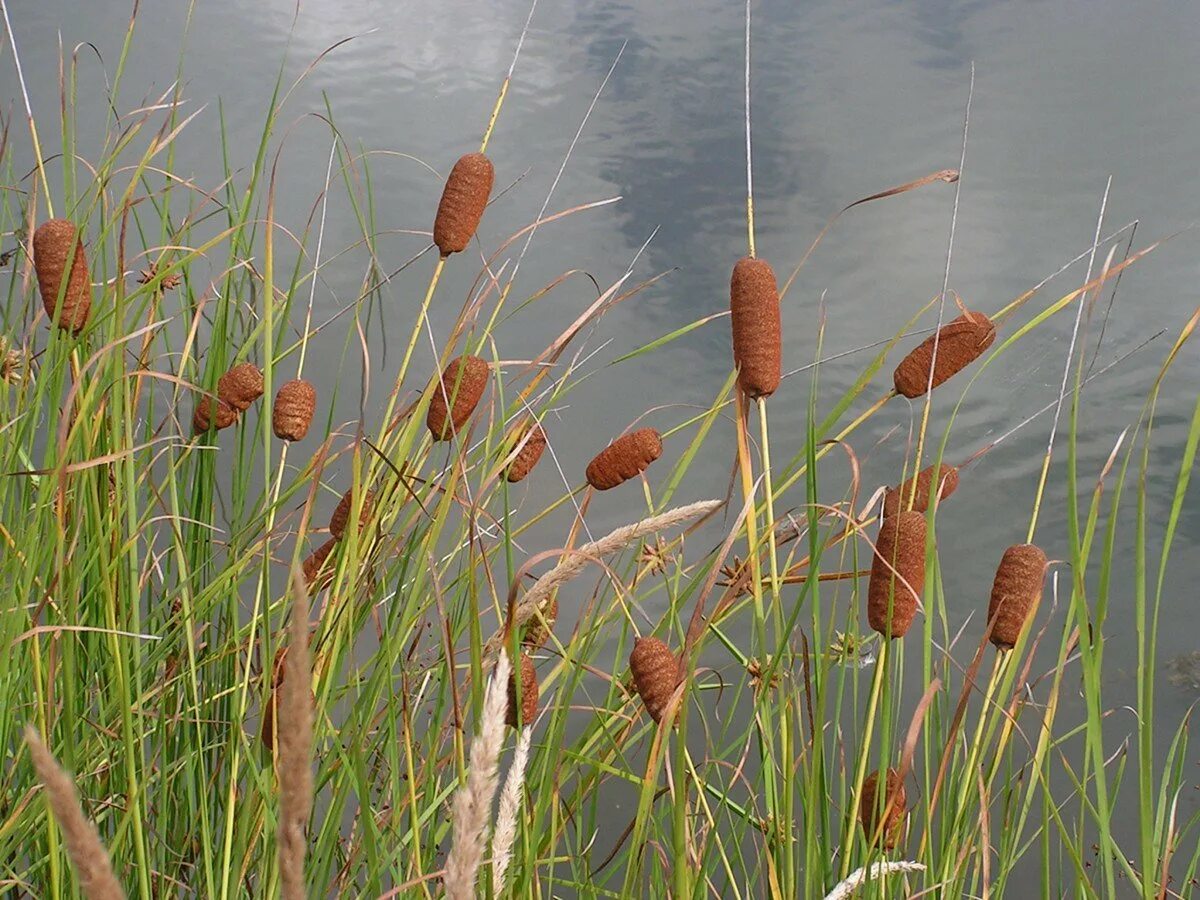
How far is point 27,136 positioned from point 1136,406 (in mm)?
4884

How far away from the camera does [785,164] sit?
5711 mm

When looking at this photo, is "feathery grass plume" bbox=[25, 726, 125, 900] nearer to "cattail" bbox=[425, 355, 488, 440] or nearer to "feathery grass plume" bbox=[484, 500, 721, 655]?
"feathery grass plume" bbox=[484, 500, 721, 655]

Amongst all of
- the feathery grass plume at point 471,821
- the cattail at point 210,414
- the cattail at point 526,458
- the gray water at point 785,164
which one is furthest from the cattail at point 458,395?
the gray water at point 785,164

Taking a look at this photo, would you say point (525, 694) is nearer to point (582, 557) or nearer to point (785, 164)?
point (582, 557)

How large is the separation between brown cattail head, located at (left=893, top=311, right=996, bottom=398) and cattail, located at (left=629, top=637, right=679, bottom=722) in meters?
0.35

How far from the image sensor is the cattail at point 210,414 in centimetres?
137

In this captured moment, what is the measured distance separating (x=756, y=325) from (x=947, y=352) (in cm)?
25

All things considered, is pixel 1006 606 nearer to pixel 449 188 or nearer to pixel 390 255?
pixel 449 188

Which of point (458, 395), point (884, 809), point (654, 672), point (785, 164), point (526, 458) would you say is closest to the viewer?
point (654, 672)

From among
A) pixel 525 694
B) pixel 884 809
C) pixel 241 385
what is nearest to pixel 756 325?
pixel 525 694

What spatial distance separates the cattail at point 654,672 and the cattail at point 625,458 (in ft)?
0.96

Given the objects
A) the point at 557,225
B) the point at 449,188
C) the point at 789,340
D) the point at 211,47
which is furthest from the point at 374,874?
the point at 211,47

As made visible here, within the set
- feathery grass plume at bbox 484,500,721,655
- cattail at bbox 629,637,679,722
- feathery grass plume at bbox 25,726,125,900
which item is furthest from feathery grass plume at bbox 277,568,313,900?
cattail at bbox 629,637,679,722

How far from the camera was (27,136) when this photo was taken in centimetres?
545
